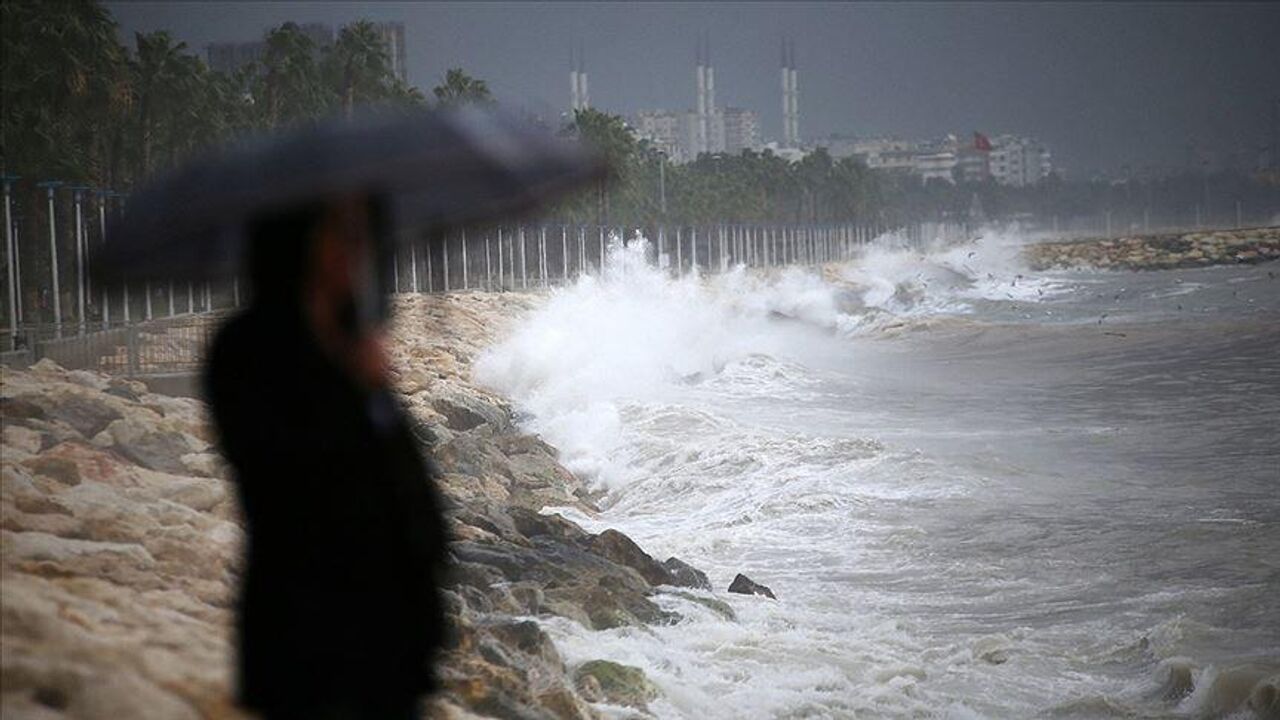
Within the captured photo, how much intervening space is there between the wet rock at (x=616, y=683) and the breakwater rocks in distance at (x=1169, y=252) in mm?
123609

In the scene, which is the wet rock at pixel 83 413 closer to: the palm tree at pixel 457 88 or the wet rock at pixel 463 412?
the wet rock at pixel 463 412

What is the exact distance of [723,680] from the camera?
10266 mm

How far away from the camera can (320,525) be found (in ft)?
8.65

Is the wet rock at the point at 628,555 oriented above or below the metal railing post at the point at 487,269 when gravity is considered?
below

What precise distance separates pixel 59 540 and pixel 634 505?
13440 mm

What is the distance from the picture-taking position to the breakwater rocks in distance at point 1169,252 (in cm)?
12788

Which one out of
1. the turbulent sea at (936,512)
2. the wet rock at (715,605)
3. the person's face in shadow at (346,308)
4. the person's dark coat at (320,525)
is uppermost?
the person's face in shadow at (346,308)

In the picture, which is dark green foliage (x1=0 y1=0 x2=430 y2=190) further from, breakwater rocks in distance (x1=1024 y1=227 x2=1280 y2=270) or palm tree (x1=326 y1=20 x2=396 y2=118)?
breakwater rocks in distance (x1=1024 y1=227 x2=1280 y2=270)

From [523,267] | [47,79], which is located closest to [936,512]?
[47,79]

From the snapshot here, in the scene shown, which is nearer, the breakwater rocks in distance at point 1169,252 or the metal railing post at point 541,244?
the metal railing post at point 541,244

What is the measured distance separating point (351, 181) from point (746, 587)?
34.9ft

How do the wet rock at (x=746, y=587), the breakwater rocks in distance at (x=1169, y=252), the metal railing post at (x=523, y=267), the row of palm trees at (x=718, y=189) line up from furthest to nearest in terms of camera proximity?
1. the breakwater rocks in distance at (x=1169, y=252)
2. the row of palm trees at (x=718, y=189)
3. the metal railing post at (x=523, y=267)
4. the wet rock at (x=746, y=587)

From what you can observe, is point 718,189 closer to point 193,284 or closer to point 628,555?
point 628,555

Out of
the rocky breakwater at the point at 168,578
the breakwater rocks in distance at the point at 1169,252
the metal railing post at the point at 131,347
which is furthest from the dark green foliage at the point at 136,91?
the breakwater rocks in distance at the point at 1169,252
